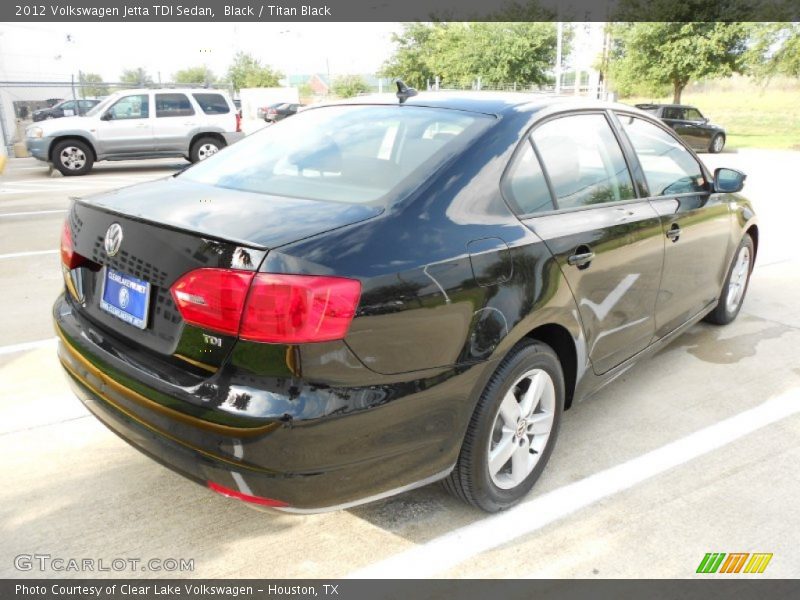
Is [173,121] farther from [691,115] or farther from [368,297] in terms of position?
[691,115]

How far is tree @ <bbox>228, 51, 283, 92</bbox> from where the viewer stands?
66.6 m

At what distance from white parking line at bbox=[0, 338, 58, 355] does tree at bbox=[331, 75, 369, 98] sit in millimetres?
53339

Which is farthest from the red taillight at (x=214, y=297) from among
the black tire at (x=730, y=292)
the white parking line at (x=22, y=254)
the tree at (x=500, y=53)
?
the tree at (x=500, y=53)

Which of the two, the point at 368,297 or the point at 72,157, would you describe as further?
the point at 72,157

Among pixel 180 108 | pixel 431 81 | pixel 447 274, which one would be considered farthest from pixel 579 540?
pixel 431 81

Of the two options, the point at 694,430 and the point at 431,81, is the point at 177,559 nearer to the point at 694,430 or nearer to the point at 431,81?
the point at 694,430

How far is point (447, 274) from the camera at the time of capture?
2207mm

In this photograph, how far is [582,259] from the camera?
280cm

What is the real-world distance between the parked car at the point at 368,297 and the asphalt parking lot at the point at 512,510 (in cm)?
27

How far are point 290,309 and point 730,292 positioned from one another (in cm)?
396

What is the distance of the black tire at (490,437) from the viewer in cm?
242

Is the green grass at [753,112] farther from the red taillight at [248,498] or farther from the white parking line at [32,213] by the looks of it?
the red taillight at [248,498]

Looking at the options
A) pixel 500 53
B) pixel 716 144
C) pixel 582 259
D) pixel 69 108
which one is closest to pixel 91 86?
pixel 69 108

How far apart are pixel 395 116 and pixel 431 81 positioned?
159 ft
